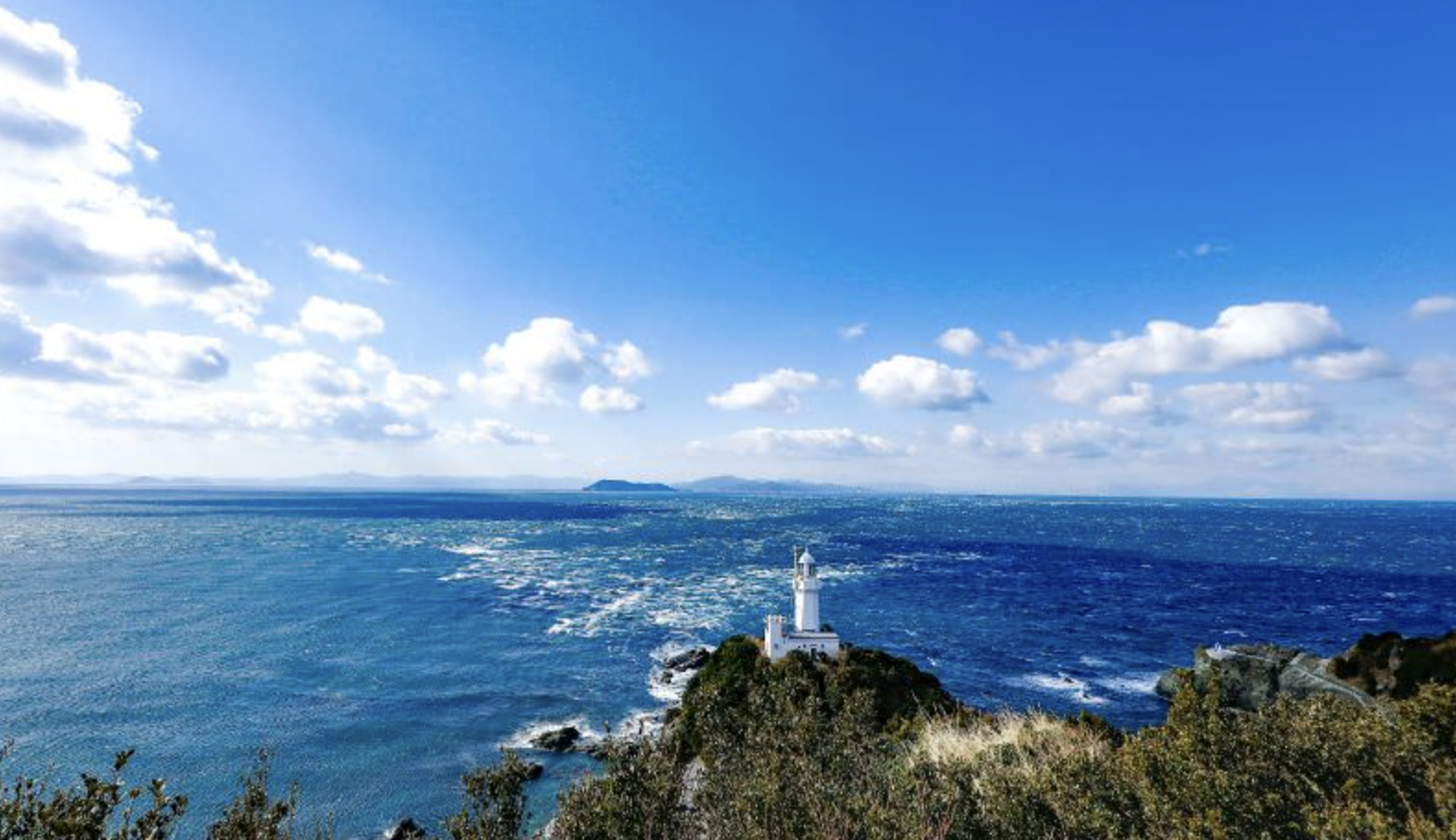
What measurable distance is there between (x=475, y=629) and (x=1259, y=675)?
72.6 meters

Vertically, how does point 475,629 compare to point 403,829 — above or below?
above

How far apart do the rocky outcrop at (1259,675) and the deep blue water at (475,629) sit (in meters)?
4.79

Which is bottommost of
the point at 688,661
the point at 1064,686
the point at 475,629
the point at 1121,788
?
the point at 1064,686

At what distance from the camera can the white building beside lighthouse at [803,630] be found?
182ft

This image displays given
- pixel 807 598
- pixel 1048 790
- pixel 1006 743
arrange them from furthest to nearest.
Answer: pixel 807 598 < pixel 1006 743 < pixel 1048 790

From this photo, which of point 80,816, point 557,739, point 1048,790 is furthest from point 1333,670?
point 80,816

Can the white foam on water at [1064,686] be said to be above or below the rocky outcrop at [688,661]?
below

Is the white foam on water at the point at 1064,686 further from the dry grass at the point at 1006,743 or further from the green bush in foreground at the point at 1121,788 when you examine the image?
the green bush in foreground at the point at 1121,788

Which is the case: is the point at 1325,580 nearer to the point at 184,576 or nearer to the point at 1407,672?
the point at 1407,672

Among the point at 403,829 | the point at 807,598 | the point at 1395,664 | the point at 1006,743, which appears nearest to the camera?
the point at 1006,743

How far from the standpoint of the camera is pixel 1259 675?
5541cm

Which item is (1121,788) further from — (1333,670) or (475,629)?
(475,629)

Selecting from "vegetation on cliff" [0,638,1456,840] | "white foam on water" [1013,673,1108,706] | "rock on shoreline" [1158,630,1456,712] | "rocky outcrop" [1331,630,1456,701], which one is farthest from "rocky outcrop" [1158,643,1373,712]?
"vegetation on cliff" [0,638,1456,840]

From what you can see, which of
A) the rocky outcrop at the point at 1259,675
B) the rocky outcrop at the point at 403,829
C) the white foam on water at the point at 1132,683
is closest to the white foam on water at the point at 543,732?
the rocky outcrop at the point at 403,829
